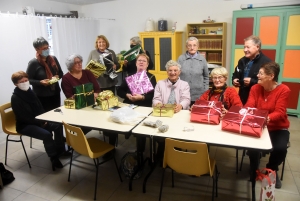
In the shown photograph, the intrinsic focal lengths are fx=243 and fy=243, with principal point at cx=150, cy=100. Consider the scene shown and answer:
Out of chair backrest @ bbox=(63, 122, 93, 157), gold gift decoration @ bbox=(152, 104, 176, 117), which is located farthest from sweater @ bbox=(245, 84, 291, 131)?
chair backrest @ bbox=(63, 122, 93, 157)

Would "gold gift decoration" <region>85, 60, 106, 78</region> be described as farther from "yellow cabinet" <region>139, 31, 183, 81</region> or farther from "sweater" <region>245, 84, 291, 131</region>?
"yellow cabinet" <region>139, 31, 183, 81</region>

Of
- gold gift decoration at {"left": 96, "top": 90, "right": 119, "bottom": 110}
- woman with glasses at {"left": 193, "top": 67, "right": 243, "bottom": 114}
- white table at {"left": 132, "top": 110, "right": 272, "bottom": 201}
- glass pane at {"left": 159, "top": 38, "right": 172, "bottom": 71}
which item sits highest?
glass pane at {"left": 159, "top": 38, "right": 172, "bottom": 71}

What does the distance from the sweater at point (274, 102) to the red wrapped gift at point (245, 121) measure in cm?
28

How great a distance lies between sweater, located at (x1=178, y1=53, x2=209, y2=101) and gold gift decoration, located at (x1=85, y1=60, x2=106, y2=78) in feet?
3.67

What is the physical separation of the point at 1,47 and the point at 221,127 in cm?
364

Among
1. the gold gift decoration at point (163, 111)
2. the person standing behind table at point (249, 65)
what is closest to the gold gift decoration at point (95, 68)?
the gold gift decoration at point (163, 111)

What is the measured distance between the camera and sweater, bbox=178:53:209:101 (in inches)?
122

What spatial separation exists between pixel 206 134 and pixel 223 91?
66 centimetres

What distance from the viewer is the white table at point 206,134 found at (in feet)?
6.03

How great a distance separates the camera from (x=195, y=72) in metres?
3.08

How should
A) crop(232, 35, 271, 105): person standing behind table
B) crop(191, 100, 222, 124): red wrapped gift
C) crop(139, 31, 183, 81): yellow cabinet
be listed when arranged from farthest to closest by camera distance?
1. crop(139, 31, 183, 81): yellow cabinet
2. crop(232, 35, 271, 105): person standing behind table
3. crop(191, 100, 222, 124): red wrapped gift

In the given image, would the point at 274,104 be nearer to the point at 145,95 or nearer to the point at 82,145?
the point at 145,95

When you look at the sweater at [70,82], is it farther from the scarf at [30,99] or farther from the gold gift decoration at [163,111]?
the gold gift decoration at [163,111]

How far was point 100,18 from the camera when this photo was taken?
20.6 ft
